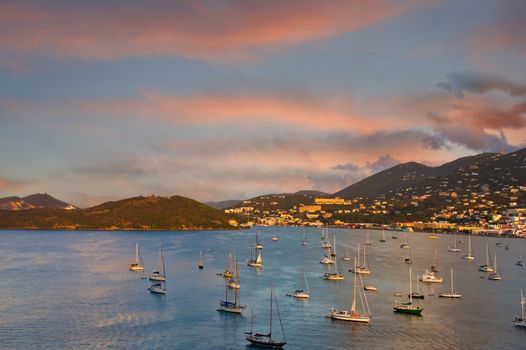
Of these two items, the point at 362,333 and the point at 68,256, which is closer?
the point at 362,333

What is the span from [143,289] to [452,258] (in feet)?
330

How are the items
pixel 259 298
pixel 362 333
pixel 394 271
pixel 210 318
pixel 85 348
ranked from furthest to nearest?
pixel 394 271 < pixel 259 298 < pixel 210 318 < pixel 362 333 < pixel 85 348

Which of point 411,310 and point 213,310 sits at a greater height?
point 411,310

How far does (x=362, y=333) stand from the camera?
2299 inches

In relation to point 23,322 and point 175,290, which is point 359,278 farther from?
point 23,322

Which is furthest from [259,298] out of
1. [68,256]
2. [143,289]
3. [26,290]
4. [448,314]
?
[68,256]

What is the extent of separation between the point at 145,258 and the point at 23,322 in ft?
249

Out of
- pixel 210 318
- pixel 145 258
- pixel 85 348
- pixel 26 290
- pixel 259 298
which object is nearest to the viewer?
pixel 85 348

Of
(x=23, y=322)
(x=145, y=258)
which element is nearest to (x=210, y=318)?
(x=23, y=322)

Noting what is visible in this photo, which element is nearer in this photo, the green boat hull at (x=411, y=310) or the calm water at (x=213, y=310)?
the calm water at (x=213, y=310)

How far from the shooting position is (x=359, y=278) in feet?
332

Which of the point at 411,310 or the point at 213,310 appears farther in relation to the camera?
the point at 213,310

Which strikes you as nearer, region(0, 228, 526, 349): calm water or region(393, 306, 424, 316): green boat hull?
region(0, 228, 526, 349): calm water

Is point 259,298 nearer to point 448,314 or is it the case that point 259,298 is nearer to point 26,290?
point 448,314
